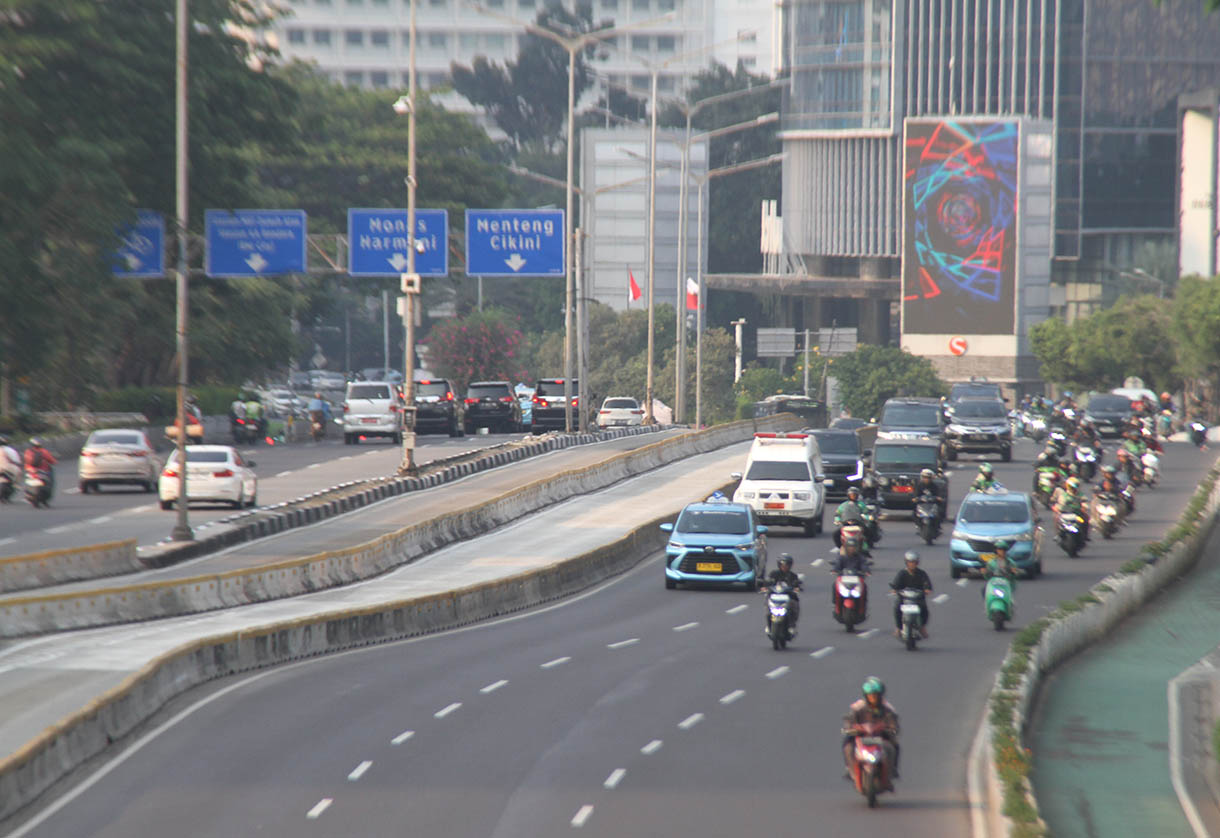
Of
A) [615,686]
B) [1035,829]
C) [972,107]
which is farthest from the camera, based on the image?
[972,107]

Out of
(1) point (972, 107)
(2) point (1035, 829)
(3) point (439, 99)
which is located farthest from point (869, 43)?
(2) point (1035, 829)

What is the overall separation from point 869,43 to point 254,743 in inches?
4852

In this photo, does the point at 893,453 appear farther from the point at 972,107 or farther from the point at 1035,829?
the point at 972,107

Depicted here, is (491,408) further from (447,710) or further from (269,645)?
(447,710)

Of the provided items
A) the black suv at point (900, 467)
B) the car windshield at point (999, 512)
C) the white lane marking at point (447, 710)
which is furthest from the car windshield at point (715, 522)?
the white lane marking at point (447, 710)

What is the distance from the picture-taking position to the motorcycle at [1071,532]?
4038 cm

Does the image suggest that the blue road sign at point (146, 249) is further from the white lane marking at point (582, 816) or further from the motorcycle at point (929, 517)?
the white lane marking at point (582, 816)

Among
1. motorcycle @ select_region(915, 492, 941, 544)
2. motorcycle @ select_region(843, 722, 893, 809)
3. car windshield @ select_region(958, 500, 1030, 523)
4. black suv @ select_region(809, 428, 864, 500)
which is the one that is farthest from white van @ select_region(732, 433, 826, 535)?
motorcycle @ select_region(843, 722, 893, 809)

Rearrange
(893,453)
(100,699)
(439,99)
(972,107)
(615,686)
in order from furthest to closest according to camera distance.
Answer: (439,99)
(972,107)
(893,453)
(615,686)
(100,699)

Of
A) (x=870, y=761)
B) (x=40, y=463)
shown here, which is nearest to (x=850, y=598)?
(x=870, y=761)

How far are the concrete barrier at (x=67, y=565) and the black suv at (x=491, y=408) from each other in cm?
3601

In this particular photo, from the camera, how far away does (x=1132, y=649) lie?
32750 mm

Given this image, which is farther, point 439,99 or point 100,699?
point 439,99

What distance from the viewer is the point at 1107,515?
4372 centimetres
